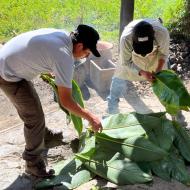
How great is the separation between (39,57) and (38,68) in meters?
0.18

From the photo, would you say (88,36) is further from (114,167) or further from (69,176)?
(69,176)

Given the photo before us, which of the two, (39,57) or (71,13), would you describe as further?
(71,13)

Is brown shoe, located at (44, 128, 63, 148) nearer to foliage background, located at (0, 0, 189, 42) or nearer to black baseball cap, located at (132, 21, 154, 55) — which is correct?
black baseball cap, located at (132, 21, 154, 55)

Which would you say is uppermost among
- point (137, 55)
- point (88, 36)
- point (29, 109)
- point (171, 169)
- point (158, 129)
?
point (88, 36)

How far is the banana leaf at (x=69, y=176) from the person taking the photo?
434 cm

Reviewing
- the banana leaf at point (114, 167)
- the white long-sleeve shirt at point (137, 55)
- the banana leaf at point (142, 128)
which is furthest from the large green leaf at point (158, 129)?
the white long-sleeve shirt at point (137, 55)

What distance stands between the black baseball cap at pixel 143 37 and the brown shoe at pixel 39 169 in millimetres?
1753

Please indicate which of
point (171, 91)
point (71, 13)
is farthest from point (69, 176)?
point (71, 13)

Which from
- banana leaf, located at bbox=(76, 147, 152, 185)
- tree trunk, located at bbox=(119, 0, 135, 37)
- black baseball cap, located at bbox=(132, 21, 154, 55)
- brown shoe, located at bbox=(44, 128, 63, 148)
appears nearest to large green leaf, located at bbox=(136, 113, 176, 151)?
banana leaf, located at bbox=(76, 147, 152, 185)

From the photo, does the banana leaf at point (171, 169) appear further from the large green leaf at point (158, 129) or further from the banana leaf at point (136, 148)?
the large green leaf at point (158, 129)

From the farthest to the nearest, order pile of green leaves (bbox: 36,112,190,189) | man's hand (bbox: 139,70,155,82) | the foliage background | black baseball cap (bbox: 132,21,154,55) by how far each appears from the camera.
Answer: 1. the foliage background
2. man's hand (bbox: 139,70,155,82)
3. black baseball cap (bbox: 132,21,154,55)
4. pile of green leaves (bbox: 36,112,190,189)

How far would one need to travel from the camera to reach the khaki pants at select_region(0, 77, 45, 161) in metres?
4.28

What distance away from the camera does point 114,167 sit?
428 centimetres

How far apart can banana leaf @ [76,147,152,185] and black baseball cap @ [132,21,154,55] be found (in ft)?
4.26
